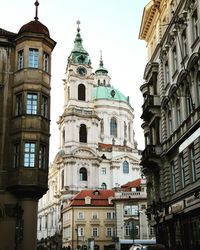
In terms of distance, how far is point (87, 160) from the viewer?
92188 millimetres

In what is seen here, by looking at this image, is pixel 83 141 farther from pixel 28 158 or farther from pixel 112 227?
pixel 28 158

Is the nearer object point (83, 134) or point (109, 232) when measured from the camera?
point (109, 232)

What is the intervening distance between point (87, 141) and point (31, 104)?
213 feet

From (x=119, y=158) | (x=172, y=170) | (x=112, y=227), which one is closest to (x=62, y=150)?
(x=119, y=158)

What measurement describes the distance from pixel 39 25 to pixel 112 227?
54.0m

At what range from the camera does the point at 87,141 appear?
9444 cm

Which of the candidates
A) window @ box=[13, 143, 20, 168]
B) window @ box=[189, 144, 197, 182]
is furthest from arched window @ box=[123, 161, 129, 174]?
window @ box=[189, 144, 197, 182]

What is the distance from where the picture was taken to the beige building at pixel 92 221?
256ft

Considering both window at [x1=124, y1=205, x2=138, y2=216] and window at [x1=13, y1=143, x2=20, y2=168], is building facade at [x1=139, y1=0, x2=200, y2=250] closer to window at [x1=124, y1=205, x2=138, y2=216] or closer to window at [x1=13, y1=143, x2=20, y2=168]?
window at [x1=13, y1=143, x2=20, y2=168]

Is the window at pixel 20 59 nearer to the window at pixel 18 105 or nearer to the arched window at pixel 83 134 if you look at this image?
the window at pixel 18 105

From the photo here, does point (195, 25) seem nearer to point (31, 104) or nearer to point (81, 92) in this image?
point (31, 104)

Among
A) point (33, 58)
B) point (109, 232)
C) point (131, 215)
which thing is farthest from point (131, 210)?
point (33, 58)

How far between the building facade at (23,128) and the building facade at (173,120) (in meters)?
8.70

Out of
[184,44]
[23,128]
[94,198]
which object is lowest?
[23,128]
